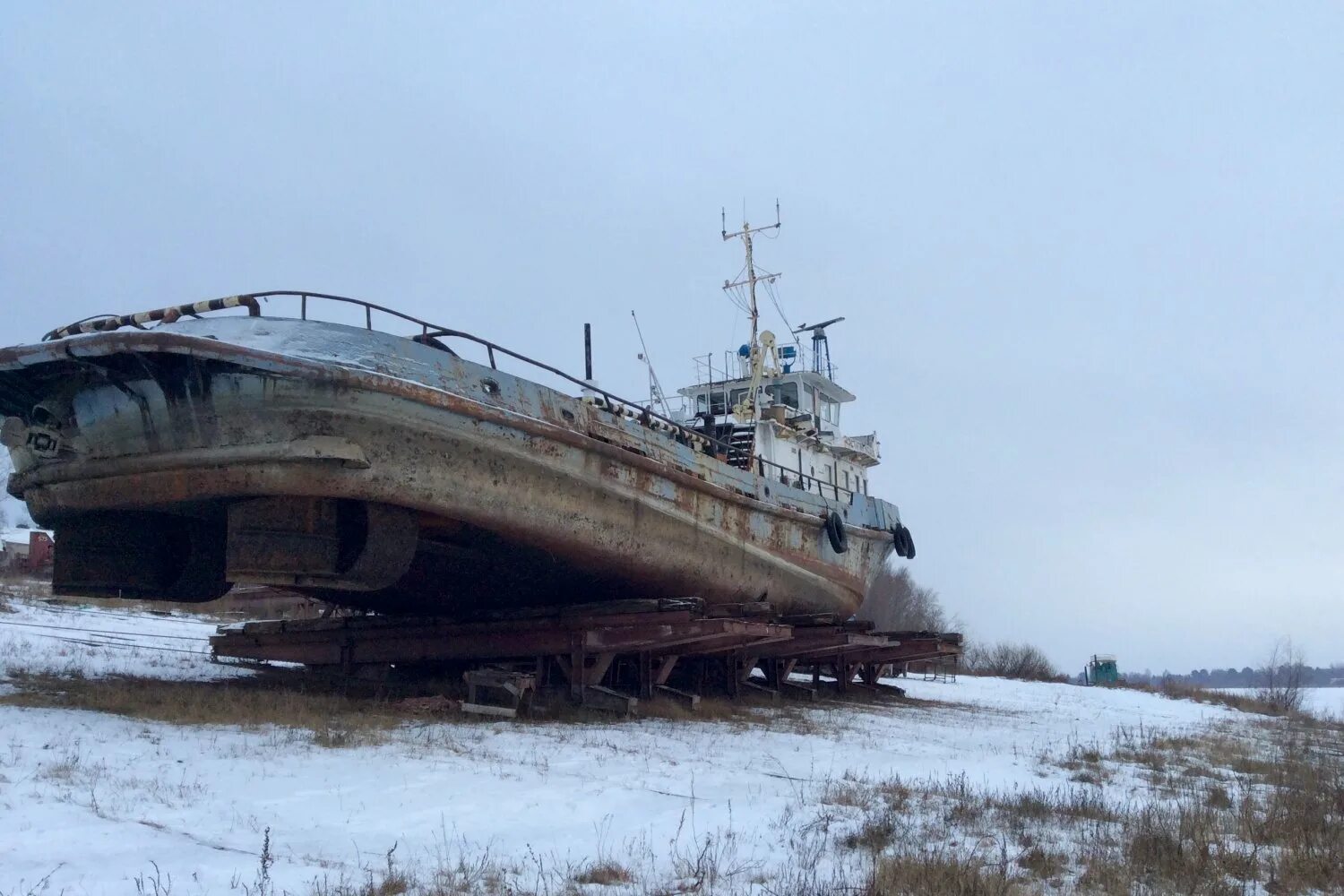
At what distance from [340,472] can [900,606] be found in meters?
50.0

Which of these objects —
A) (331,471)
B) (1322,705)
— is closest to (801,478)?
(331,471)

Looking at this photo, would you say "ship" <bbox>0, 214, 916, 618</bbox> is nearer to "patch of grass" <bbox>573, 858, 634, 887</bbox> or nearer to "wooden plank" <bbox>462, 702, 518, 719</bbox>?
"wooden plank" <bbox>462, 702, 518, 719</bbox>

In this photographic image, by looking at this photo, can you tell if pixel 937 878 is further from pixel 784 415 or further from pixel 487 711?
pixel 784 415

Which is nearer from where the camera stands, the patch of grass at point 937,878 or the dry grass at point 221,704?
the patch of grass at point 937,878

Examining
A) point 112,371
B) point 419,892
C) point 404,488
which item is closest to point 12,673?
point 112,371

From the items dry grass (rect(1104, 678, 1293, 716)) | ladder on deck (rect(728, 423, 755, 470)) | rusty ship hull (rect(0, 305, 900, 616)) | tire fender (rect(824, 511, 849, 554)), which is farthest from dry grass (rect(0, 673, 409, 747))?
dry grass (rect(1104, 678, 1293, 716))

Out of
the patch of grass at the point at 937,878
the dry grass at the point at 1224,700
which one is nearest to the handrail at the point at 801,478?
the patch of grass at the point at 937,878

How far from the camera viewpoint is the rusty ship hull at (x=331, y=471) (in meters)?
8.09

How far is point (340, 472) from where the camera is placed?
320 inches

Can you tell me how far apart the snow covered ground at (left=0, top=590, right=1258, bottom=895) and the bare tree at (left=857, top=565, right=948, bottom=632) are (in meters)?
41.9

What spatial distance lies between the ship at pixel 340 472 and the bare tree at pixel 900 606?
39.8 meters

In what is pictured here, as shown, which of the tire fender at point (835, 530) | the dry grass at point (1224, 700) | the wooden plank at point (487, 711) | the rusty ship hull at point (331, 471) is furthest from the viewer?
the dry grass at point (1224, 700)

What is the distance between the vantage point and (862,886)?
4023 mm

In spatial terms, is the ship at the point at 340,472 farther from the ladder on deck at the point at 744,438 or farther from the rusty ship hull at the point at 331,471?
the ladder on deck at the point at 744,438
